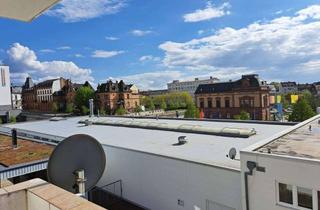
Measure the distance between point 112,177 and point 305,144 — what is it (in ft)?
22.9

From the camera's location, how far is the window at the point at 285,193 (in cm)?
589

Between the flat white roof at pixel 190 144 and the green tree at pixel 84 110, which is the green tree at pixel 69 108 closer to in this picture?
the green tree at pixel 84 110

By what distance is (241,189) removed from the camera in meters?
6.71

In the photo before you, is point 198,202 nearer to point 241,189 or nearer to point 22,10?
point 241,189

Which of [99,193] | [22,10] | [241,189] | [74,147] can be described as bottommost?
[99,193]

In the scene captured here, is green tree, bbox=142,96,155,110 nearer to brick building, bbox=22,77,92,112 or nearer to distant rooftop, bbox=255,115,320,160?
brick building, bbox=22,77,92,112

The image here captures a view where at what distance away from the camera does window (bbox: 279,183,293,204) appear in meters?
5.89

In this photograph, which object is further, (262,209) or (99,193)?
(99,193)

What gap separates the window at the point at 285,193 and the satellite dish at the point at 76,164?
3886 mm

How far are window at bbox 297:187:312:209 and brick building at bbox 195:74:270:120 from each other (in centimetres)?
4360

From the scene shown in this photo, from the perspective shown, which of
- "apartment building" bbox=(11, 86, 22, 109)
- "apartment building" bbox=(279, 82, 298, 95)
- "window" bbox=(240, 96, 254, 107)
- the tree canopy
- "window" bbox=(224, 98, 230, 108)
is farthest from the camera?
"apartment building" bbox=(279, 82, 298, 95)

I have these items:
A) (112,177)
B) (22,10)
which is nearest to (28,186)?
(22,10)

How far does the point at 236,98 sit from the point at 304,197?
46925mm

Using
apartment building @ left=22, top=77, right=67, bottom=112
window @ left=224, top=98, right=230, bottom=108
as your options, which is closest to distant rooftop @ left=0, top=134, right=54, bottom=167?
window @ left=224, top=98, right=230, bottom=108
